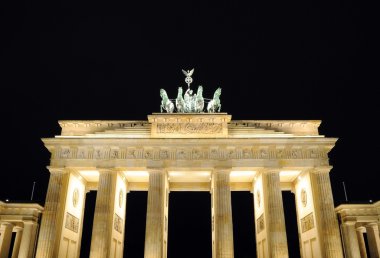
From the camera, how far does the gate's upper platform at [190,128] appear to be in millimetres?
30859

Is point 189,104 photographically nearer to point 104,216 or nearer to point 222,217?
point 222,217

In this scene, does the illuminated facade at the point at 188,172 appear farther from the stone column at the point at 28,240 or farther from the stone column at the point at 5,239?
the stone column at the point at 5,239

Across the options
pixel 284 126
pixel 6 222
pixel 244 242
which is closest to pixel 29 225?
pixel 6 222

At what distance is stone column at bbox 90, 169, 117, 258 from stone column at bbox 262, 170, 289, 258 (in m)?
12.4

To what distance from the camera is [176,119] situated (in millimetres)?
31234

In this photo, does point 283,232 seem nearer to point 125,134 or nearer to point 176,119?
point 176,119

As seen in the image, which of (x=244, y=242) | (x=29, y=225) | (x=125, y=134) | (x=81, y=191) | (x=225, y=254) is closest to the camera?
(x=225, y=254)

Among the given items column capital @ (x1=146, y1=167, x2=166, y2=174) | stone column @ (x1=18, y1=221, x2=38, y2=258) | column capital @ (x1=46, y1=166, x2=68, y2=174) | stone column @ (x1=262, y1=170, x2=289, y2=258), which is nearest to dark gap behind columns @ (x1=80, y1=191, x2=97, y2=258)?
stone column @ (x1=18, y1=221, x2=38, y2=258)

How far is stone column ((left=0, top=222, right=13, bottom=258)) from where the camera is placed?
94.8 feet

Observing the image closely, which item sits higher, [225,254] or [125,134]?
[125,134]

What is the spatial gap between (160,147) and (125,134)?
3.44 meters

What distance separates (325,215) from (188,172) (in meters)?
11.5

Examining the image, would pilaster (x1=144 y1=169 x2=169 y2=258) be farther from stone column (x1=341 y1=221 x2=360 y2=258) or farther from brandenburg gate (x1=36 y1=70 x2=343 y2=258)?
stone column (x1=341 y1=221 x2=360 y2=258)

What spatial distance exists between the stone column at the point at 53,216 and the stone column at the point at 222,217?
40.0ft
